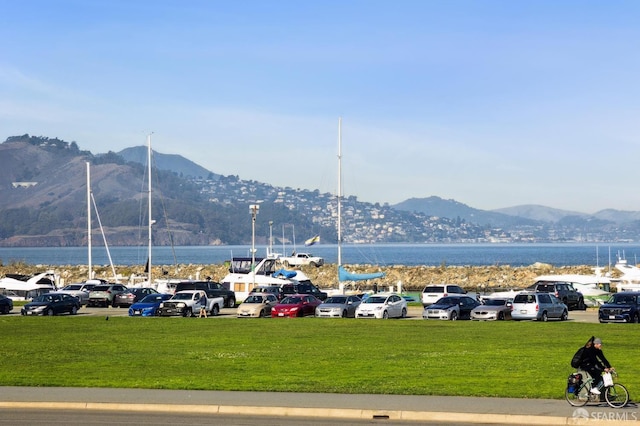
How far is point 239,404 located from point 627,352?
15.9 meters

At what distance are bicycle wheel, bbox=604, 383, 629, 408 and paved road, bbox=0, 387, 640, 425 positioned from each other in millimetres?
160

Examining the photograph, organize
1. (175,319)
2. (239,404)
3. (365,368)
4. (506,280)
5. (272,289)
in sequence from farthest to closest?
1. (506,280)
2. (272,289)
3. (175,319)
4. (365,368)
5. (239,404)

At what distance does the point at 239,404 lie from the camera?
69.5ft

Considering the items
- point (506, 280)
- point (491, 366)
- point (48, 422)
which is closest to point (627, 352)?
point (491, 366)

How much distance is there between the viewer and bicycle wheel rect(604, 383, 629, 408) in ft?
65.1

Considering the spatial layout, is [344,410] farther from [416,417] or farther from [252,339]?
[252,339]

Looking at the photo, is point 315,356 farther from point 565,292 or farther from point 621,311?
point 565,292

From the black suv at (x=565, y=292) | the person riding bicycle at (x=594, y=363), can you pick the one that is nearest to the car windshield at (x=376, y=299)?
the black suv at (x=565, y=292)

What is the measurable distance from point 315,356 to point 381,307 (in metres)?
23.1

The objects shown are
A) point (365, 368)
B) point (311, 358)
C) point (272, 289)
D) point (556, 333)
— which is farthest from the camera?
point (272, 289)

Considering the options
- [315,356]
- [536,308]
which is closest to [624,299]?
[536,308]

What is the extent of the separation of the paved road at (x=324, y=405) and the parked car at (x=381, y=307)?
102 ft

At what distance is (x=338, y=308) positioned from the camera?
55188 mm

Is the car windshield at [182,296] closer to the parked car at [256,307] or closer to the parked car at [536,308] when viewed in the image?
the parked car at [256,307]
